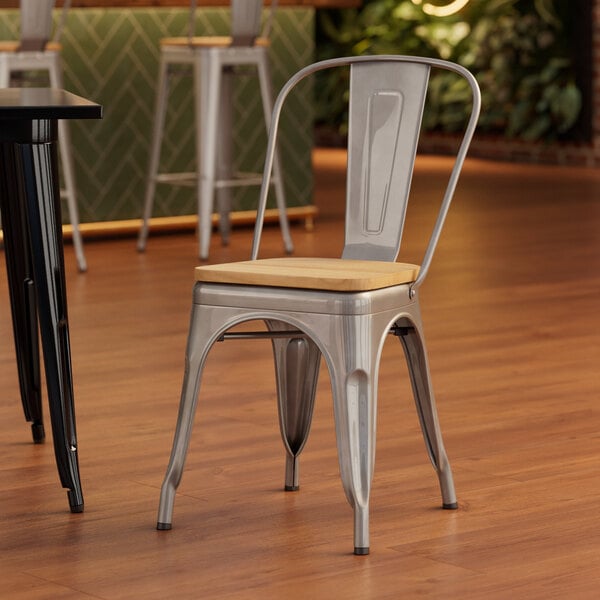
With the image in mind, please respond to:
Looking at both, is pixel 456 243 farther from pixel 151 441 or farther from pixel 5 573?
pixel 5 573

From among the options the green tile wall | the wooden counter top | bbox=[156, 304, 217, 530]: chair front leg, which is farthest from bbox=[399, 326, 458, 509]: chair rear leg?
the green tile wall

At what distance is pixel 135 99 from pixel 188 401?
3.98 m

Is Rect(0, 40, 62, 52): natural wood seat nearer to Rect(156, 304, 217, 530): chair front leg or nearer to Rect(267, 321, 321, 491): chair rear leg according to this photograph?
Rect(267, 321, 321, 491): chair rear leg

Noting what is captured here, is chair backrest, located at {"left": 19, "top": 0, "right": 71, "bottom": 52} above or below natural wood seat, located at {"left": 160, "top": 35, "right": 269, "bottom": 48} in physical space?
above

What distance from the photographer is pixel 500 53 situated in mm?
10016

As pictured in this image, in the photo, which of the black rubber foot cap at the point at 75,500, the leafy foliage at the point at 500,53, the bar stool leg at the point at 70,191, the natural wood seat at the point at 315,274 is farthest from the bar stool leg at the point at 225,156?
the leafy foliage at the point at 500,53

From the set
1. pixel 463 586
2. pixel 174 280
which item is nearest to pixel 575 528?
pixel 463 586

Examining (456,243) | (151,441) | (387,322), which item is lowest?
(456,243)

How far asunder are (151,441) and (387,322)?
86cm

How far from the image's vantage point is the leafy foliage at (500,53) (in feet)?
31.7

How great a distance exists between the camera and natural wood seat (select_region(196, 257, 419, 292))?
2.25 metres

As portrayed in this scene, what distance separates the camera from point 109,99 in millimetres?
6113

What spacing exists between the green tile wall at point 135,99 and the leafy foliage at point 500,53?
3.49 metres

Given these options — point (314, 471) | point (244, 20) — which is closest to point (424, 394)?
point (314, 471)
